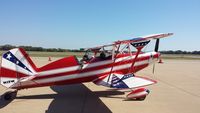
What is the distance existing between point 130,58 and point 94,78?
79.5 inches

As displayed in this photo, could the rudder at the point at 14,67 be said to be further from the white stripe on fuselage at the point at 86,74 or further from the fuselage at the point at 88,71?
the white stripe on fuselage at the point at 86,74

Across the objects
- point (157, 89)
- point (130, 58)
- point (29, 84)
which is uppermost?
point (130, 58)

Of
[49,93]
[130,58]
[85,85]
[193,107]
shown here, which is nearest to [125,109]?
[193,107]

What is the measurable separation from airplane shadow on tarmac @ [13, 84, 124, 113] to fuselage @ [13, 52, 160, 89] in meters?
0.72

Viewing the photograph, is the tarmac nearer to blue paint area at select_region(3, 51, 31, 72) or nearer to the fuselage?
the fuselage

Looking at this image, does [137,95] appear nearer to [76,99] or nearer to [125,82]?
[125,82]

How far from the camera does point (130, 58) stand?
1098 cm

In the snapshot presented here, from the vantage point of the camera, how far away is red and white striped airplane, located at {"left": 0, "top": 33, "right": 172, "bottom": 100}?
882 cm

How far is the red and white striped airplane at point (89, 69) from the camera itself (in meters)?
8.82

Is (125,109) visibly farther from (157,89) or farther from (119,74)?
(157,89)

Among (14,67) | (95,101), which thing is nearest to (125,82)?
(95,101)

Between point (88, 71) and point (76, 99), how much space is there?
52.7 inches

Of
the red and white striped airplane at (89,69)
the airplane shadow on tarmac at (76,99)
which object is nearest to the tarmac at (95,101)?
the airplane shadow on tarmac at (76,99)

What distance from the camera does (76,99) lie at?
31.3 feet
